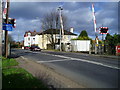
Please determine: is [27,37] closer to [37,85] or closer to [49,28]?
[49,28]

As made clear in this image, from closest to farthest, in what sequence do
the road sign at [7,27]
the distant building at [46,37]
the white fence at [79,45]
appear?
the road sign at [7,27] < the white fence at [79,45] < the distant building at [46,37]

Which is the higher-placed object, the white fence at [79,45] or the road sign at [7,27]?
A: the road sign at [7,27]

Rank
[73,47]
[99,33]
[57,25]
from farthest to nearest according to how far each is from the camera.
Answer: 1. [57,25]
2. [73,47]
3. [99,33]

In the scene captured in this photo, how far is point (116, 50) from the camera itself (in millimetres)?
21672

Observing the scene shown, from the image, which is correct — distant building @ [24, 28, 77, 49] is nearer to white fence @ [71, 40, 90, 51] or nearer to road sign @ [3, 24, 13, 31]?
white fence @ [71, 40, 90, 51]

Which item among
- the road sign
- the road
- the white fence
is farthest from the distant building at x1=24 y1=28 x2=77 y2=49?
the road

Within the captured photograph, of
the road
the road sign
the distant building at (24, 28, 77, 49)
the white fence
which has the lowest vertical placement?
the road

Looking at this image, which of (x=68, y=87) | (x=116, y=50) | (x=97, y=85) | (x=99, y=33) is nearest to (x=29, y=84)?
(x=68, y=87)

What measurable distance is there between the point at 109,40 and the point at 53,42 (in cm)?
3099

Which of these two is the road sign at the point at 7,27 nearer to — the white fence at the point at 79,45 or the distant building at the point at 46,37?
the white fence at the point at 79,45

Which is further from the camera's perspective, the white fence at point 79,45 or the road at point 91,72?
the white fence at point 79,45

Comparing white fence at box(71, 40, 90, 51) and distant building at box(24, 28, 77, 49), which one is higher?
distant building at box(24, 28, 77, 49)

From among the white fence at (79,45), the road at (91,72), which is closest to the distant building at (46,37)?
the white fence at (79,45)

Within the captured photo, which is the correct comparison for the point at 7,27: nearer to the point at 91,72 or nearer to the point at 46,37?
the point at 91,72
